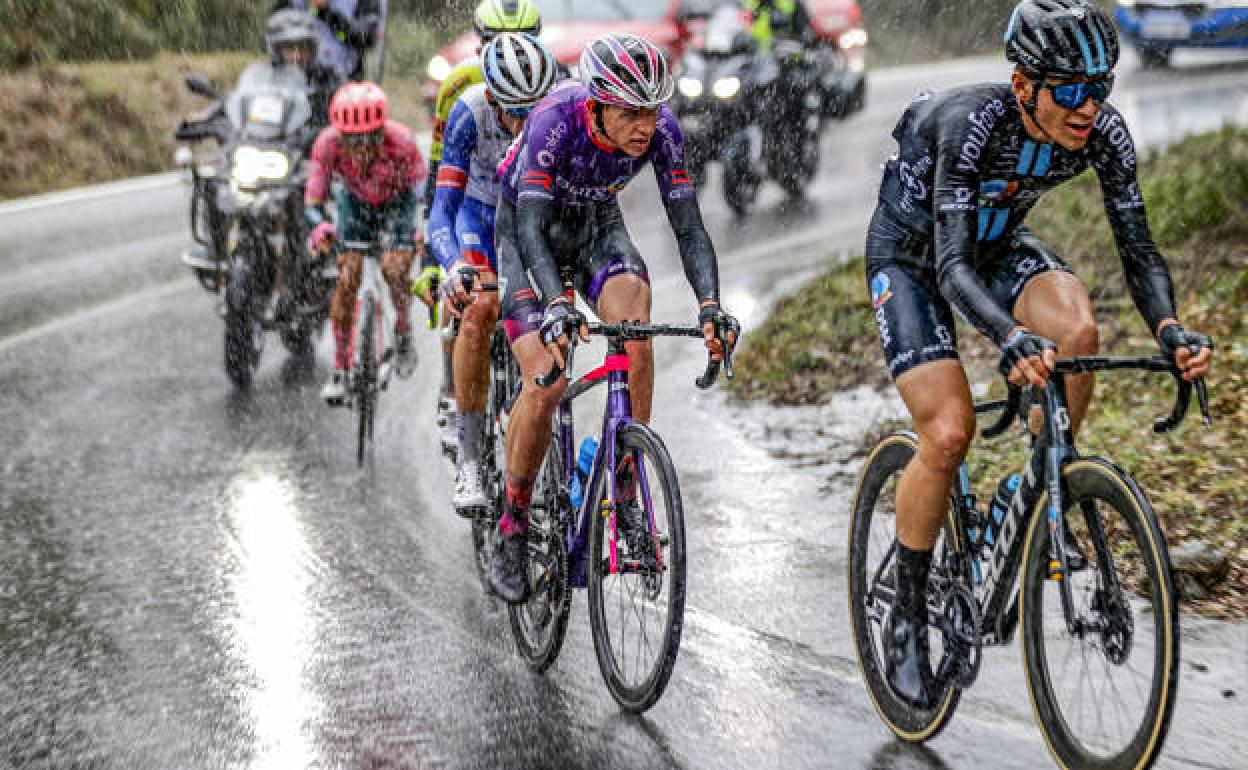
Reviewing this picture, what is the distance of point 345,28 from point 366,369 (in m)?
5.68

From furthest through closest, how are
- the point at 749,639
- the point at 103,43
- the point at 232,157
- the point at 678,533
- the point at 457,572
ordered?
the point at 103,43
the point at 232,157
the point at 457,572
the point at 749,639
the point at 678,533

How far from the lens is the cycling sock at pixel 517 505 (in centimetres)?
607

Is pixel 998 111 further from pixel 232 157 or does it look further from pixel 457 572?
pixel 232 157

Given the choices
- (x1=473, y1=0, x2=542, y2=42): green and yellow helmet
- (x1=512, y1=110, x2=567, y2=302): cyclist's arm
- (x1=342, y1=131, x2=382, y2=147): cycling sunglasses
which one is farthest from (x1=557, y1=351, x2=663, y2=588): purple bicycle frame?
(x1=342, y1=131, x2=382, y2=147): cycling sunglasses

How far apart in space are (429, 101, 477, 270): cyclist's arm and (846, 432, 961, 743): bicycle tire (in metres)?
2.37

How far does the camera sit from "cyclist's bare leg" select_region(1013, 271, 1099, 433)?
4.70 metres

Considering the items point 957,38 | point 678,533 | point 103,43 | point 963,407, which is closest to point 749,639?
point 678,533

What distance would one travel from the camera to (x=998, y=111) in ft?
15.3

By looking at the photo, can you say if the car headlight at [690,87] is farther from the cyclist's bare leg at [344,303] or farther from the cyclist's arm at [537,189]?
the cyclist's arm at [537,189]

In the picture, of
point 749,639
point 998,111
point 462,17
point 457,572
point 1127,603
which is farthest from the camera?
point 462,17

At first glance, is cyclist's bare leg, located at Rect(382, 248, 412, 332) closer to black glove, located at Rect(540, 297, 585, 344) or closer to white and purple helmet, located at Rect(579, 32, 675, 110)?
white and purple helmet, located at Rect(579, 32, 675, 110)

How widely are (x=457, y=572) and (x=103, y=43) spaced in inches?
794

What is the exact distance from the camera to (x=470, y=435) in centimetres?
690

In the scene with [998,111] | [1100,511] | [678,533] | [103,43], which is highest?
[998,111]
